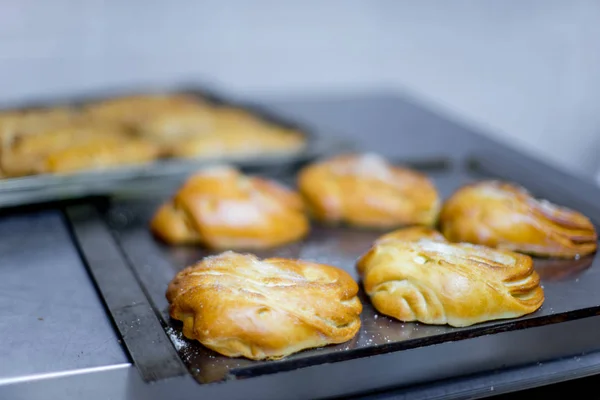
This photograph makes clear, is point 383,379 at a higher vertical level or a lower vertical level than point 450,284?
lower

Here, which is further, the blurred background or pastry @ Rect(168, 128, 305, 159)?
the blurred background

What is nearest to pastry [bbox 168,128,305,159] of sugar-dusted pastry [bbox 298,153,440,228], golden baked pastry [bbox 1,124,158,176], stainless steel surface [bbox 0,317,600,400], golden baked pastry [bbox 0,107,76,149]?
golden baked pastry [bbox 1,124,158,176]

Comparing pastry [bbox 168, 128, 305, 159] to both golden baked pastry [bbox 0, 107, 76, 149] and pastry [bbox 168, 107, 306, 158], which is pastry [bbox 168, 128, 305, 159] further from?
golden baked pastry [bbox 0, 107, 76, 149]

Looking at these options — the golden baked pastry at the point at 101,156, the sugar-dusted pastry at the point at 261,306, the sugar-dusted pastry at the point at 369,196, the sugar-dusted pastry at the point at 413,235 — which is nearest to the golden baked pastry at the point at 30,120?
the golden baked pastry at the point at 101,156

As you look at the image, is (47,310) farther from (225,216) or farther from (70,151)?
(70,151)

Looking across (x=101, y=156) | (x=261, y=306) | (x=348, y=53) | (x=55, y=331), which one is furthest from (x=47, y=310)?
(x=348, y=53)
